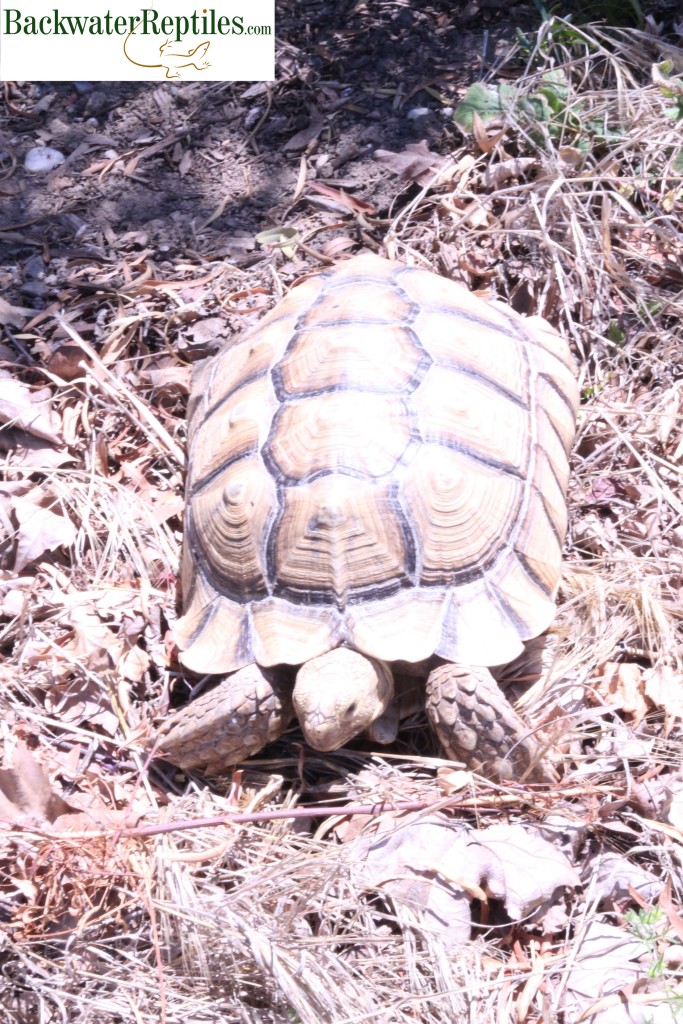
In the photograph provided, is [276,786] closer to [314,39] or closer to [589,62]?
[589,62]

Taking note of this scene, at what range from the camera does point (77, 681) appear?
2.90 meters

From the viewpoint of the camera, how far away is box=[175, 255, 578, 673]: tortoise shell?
2555 mm

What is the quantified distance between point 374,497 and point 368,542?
0.42 ft

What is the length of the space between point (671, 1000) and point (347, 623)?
3.91ft

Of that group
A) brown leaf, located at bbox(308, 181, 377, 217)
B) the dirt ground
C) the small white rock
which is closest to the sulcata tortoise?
brown leaf, located at bbox(308, 181, 377, 217)

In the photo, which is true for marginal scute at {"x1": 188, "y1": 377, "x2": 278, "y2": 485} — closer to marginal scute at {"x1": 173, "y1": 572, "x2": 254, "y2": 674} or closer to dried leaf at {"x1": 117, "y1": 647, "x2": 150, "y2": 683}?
marginal scute at {"x1": 173, "y1": 572, "x2": 254, "y2": 674}

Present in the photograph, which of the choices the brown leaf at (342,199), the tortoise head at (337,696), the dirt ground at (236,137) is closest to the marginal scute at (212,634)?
the tortoise head at (337,696)

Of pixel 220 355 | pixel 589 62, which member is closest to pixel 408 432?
pixel 220 355

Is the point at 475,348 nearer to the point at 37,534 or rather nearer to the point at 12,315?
the point at 37,534

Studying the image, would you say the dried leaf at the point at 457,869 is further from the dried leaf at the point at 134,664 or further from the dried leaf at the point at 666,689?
the dried leaf at the point at 134,664

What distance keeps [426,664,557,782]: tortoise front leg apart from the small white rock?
10.9 feet

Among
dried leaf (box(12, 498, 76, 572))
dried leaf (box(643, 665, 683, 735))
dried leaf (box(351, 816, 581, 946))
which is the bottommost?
dried leaf (box(351, 816, 581, 946))

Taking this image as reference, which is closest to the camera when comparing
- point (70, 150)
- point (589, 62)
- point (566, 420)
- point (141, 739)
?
point (141, 739)

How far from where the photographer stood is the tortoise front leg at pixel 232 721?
2.56 metres
